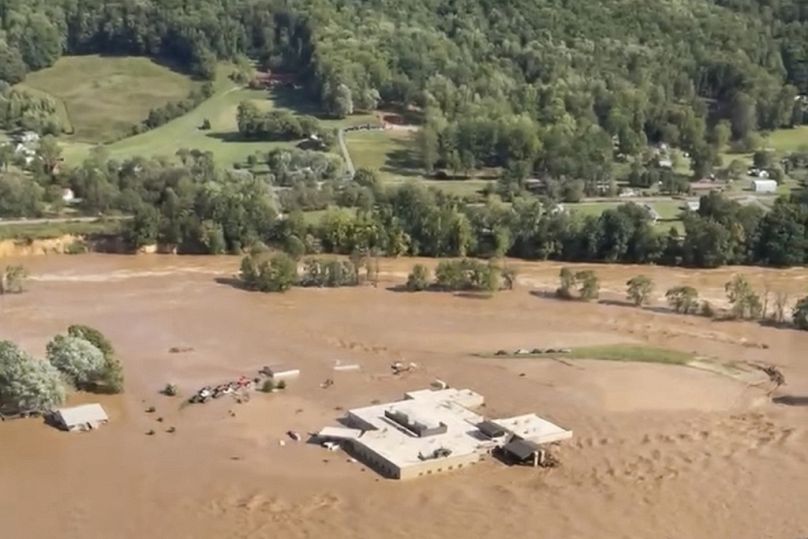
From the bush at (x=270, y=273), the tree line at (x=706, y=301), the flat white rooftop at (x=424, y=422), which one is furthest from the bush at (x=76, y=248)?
the flat white rooftop at (x=424, y=422)

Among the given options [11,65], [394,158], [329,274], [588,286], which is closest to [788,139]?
[394,158]

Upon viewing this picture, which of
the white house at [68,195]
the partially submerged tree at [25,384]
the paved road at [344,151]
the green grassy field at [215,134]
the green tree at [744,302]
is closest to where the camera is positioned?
the partially submerged tree at [25,384]

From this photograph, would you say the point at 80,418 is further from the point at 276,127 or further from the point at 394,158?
the point at 276,127

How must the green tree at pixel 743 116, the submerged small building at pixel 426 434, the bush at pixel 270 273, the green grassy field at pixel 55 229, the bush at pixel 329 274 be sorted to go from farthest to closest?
1. the green tree at pixel 743 116
2. the green grassy field at pixel 55 229
3. the bush at pixel 329 274
4. the bush at pixel 270 273
5. the submerged small building at pixel 426 434

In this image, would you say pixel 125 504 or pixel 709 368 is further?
pixel 709 368

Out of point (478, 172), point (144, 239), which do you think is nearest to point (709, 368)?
point (144, 239)

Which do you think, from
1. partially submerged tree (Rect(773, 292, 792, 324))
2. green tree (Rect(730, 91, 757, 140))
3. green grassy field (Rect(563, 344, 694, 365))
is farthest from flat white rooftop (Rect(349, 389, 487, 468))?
green tree (Rect(730, 91, 757, 140))

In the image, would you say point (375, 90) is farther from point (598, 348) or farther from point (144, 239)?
point (598, 348)

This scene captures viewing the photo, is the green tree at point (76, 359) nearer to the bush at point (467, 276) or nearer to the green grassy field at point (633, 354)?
the green grassy field at point (633, 354)
